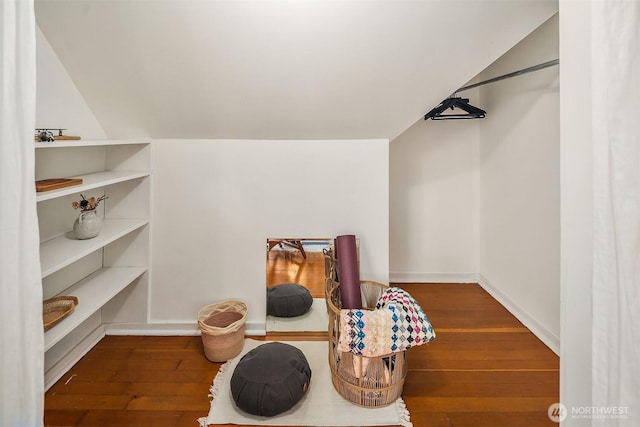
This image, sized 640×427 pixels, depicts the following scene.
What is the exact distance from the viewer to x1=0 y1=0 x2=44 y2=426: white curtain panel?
3.05 ft

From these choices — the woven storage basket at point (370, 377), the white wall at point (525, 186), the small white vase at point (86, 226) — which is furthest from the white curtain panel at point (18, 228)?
the white wall at point (525, 186)

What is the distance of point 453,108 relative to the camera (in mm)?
2959

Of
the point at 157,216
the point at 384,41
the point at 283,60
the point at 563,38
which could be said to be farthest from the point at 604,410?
the point at 157,216

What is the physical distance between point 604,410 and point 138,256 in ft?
7.91

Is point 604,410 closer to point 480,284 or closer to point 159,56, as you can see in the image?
point 159,56

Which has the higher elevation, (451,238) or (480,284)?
(451,238)

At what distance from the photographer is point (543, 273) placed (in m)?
2.42

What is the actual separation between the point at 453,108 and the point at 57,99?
255 cm

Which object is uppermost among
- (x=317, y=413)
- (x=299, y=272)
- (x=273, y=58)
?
(x=273, y=58)

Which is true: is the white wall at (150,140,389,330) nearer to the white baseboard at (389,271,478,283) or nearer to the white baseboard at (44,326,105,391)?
the white baseboard at (44,326,105,391)

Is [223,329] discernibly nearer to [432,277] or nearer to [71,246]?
[71,246]

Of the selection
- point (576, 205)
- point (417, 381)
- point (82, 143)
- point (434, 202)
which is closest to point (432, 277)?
point (434, 202)

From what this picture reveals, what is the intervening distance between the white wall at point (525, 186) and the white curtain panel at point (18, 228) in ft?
7.97

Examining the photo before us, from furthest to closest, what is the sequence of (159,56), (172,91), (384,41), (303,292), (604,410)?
(303,292) → (172,91) → (159,56) → (384,41) → (604,410)
